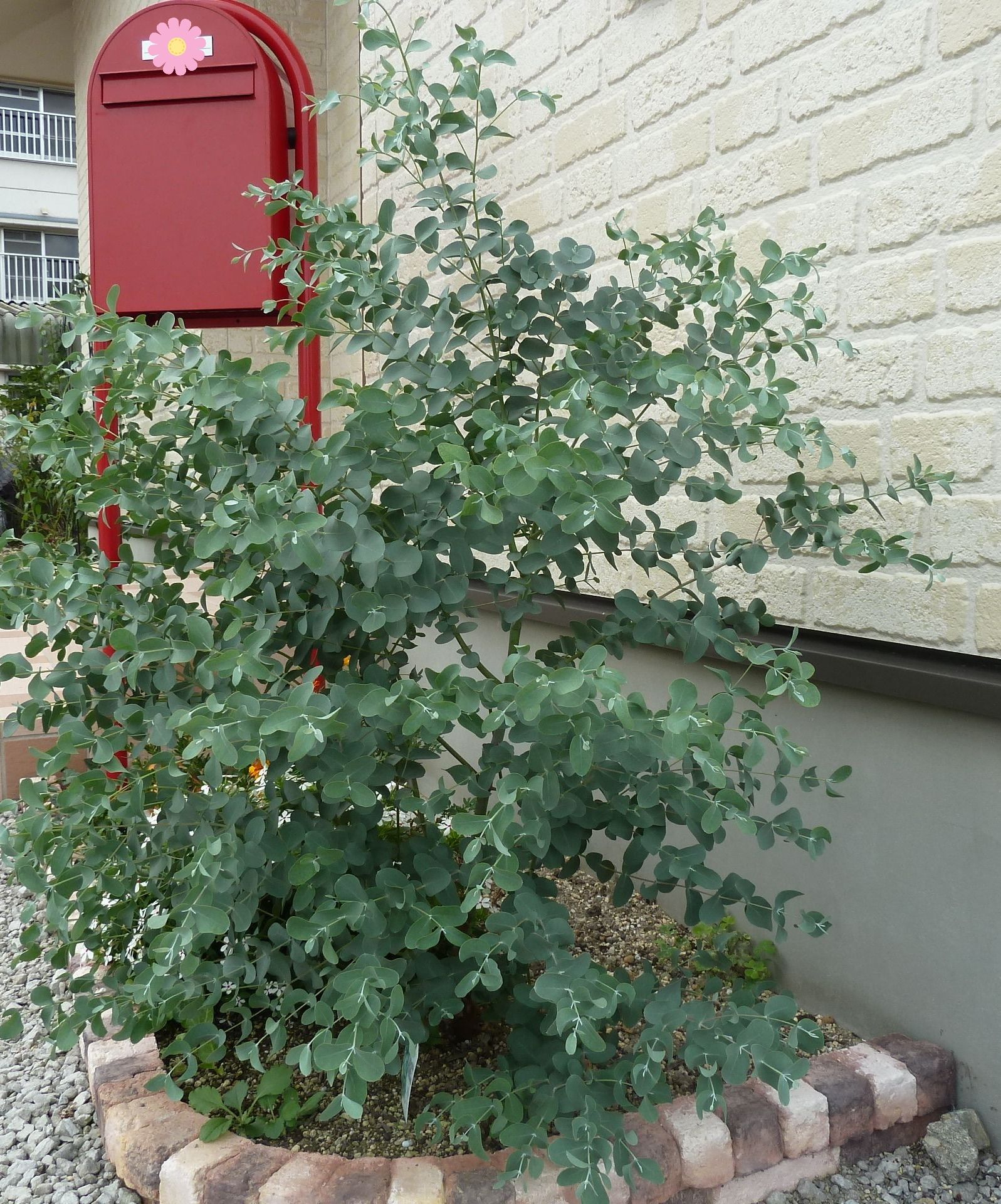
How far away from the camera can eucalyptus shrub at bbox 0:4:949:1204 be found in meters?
1.26

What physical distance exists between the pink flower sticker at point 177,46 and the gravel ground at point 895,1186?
10.7 feet

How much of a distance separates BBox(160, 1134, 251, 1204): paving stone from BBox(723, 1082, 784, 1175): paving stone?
0.73 meters

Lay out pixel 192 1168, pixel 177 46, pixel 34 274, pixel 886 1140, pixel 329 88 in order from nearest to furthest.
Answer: pixel 192 1168 → pixel 886 1140 → pixel 177 46 → pixel 329 88 → pixel 34 274

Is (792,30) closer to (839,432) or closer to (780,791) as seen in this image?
(839,432)

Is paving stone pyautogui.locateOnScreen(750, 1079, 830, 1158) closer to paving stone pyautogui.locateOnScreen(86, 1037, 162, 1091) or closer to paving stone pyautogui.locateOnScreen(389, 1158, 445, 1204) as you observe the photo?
paving stone pyautogui.locateOnScreen(389, 1158, 445, 1204)

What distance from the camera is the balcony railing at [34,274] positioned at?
2552 cm

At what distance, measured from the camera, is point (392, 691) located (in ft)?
4.30

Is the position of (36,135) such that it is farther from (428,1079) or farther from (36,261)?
(428,1079)

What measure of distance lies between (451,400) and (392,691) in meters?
0.61

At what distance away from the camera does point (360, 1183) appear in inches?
55.6

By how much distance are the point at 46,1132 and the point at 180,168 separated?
105 inches

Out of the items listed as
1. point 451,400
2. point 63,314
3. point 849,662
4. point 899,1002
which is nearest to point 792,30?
point 451,400

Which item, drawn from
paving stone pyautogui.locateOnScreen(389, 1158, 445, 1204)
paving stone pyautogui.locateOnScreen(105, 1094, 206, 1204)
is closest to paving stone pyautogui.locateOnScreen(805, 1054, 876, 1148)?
paving stone pyautogui.locateOnScreen(389, 1158, 445, 1204)

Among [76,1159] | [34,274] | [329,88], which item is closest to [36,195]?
[34,274]
